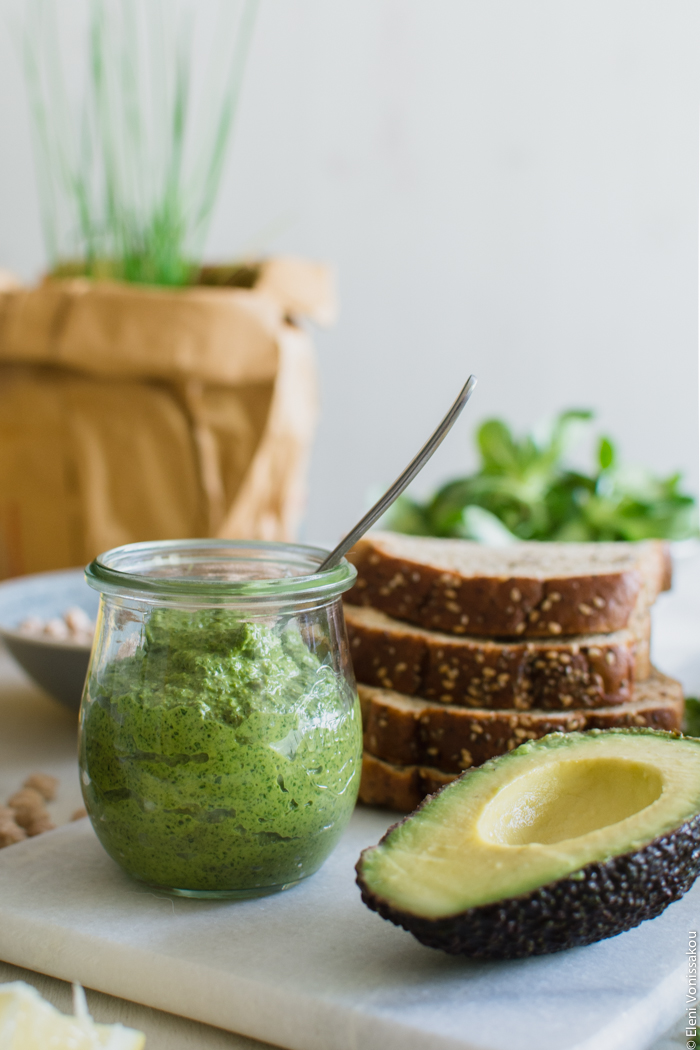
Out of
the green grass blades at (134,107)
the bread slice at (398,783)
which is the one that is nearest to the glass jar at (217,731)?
the bread slice at (398,783)

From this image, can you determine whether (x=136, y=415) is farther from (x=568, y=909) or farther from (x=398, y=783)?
(x=568, y=909)

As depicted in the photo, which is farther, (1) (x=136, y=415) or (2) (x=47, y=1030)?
(1) (x=136, y=415)

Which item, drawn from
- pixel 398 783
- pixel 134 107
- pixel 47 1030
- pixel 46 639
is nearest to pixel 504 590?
pixel 398 783

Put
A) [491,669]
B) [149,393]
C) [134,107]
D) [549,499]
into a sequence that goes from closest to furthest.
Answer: [491,669], [149,393], [549,499], [134,107]

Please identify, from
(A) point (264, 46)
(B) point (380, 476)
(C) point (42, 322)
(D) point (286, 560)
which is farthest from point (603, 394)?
(D) point (286, 560)

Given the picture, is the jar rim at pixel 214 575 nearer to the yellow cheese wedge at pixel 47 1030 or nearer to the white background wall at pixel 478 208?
the yellow cheese wedge at pixel 47 1030
